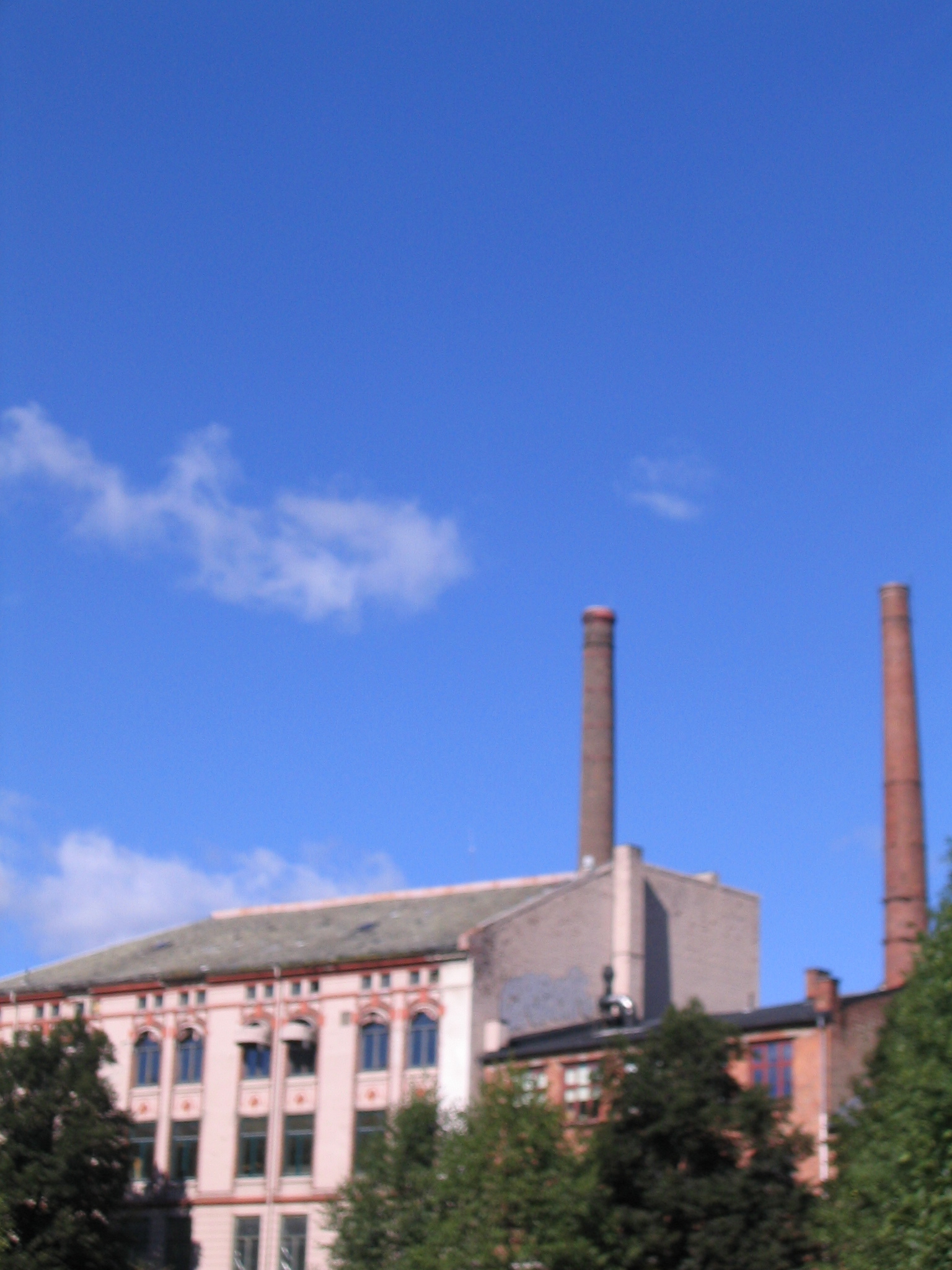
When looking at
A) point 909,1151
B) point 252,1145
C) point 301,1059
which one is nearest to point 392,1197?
point 301,1059

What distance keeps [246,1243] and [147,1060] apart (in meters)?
6.94

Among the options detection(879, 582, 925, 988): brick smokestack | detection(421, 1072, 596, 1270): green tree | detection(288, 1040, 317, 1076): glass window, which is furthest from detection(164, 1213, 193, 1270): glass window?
detection(879, 582, 925, 988): brick smokestack

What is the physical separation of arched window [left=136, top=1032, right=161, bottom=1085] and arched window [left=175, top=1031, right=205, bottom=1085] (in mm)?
870

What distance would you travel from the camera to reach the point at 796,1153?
4053cm

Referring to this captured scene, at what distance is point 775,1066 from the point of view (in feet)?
148

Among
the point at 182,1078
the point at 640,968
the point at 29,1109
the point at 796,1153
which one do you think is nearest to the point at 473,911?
the point at 640,968

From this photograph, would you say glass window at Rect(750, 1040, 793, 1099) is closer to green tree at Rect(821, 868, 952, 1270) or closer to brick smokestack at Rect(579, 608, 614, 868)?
green tree at Rect(821, 868, 952, 1270)

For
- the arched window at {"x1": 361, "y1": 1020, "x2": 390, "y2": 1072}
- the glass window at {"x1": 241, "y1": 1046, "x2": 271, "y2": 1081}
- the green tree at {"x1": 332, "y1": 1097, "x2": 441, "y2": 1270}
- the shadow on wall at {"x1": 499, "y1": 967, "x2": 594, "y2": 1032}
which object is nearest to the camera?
the green tree at {"x1": 332, "y1": 1097, "x2": 441, "y2": 1270}

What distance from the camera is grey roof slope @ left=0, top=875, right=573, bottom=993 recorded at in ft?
182

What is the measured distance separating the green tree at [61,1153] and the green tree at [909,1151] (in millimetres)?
21874

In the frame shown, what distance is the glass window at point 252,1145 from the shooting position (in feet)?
180

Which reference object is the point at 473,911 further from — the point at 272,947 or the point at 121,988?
the point at 121,988

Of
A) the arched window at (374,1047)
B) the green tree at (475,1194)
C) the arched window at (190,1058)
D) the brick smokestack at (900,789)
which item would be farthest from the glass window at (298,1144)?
the brick smokestack at (900,789)

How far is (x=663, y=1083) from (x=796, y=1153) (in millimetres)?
3229
